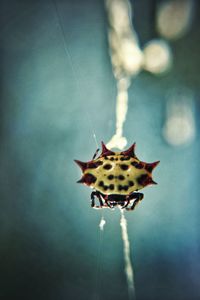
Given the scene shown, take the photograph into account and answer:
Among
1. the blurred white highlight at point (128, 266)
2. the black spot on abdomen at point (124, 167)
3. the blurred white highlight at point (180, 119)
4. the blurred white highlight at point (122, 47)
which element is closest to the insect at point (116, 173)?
the black spot on abdomen at point (124, 167)

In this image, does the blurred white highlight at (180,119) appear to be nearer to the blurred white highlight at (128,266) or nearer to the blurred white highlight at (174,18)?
the blurred white highlight at (174,18)

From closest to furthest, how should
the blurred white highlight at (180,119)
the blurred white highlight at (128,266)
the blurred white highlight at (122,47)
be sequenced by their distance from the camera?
the blurred white highlight at (122,47) → the blurred white highlight at (180,119) → the blurred white highlight at (128,266)

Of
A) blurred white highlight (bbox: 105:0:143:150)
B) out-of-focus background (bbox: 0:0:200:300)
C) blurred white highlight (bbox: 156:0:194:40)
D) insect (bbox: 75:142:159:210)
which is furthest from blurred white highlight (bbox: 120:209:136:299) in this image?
insect (bbox: 75:142:159:210)

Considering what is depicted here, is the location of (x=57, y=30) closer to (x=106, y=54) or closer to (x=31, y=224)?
(x=106, y=54)

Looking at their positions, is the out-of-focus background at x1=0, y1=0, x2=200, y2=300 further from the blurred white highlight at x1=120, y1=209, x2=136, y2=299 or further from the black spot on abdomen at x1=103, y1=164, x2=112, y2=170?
the black spot on abdomen at x1=103, y1=164, x2=112, y2=170

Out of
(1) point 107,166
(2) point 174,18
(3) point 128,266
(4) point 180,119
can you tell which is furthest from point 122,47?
(3) point 128,266

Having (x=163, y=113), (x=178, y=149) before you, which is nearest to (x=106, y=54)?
(x=163, y=113)
